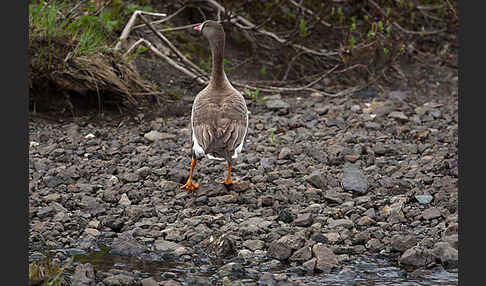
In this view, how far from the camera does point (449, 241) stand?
577 cm

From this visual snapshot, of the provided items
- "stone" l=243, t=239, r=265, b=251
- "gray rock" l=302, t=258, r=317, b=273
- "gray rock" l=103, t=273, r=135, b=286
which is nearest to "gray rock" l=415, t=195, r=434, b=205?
"gray rock" l=302, t=258, r=317, b=273

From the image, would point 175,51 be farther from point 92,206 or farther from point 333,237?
point 333,237

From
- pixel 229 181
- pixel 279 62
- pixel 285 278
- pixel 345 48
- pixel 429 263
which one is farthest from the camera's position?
pixel 279 62

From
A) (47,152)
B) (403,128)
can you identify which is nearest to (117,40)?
(47,152)

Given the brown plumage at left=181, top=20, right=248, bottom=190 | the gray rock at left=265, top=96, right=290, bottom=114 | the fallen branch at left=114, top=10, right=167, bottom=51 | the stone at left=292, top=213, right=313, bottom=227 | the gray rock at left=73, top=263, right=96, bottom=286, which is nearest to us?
the gray rock at left=73, top=263, right=96, bottom=286

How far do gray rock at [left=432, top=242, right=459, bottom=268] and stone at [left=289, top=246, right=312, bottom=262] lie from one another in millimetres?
1092

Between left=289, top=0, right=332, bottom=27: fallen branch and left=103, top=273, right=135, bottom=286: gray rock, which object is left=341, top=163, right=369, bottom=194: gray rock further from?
left=289, top=0, right=332, bottom=27: fallen branch

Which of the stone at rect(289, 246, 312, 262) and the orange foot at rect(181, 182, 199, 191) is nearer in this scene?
the stone at rect(289, 246, 312, 262)

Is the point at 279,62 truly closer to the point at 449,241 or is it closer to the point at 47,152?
the point at 47,152

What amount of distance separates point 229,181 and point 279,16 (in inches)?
244

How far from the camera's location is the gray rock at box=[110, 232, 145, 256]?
5.78 m

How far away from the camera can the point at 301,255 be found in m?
5.59

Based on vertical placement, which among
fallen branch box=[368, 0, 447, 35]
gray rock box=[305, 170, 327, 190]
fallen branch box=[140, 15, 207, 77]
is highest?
fallen branch box=[368, 0, 447, 35]

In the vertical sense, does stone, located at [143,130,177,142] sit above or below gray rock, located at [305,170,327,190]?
above
